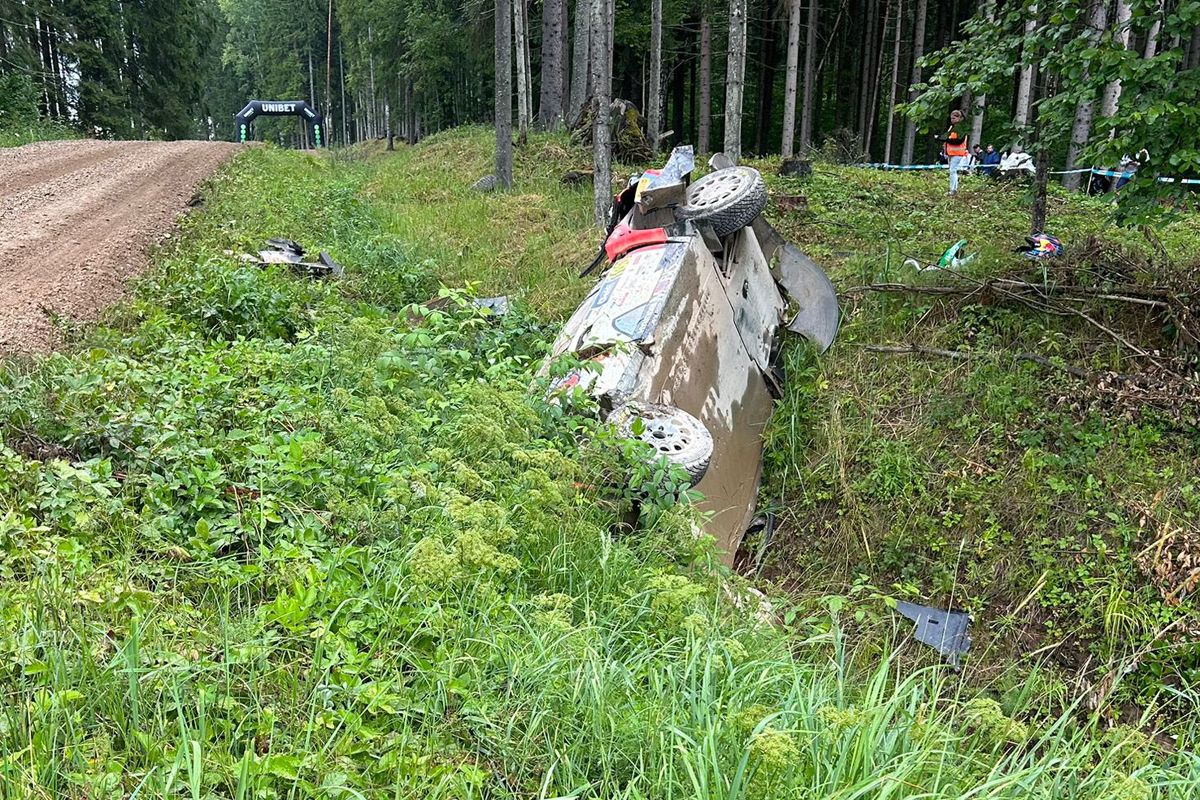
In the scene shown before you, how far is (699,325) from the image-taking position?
5.12 meters

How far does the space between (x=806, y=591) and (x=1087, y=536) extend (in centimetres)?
176

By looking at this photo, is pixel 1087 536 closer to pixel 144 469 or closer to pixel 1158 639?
pixel 1158 639

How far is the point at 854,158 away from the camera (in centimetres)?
1994

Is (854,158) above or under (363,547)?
above

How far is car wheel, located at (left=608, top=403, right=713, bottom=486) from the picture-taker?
3.86 metres

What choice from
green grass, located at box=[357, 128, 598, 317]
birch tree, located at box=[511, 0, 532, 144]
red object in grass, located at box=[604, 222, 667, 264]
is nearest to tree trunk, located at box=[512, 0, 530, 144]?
birch tree, located at box=[511, 0, 532, 144]

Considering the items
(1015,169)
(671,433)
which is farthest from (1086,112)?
(671,433)

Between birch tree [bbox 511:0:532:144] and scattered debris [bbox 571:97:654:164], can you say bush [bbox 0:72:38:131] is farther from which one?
scattered debris [bbox 571:97:654:164]

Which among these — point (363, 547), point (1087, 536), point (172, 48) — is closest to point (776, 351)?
point (1087, 536)

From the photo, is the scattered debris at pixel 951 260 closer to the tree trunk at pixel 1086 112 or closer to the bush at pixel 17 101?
the tree trunk at pixel 1086 112

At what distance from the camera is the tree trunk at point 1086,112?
6.00 meters

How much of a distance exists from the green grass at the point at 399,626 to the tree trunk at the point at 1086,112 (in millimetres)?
4602

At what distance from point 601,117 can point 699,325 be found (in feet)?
17.6

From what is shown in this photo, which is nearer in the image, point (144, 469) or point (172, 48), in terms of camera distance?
point (144, 469)
